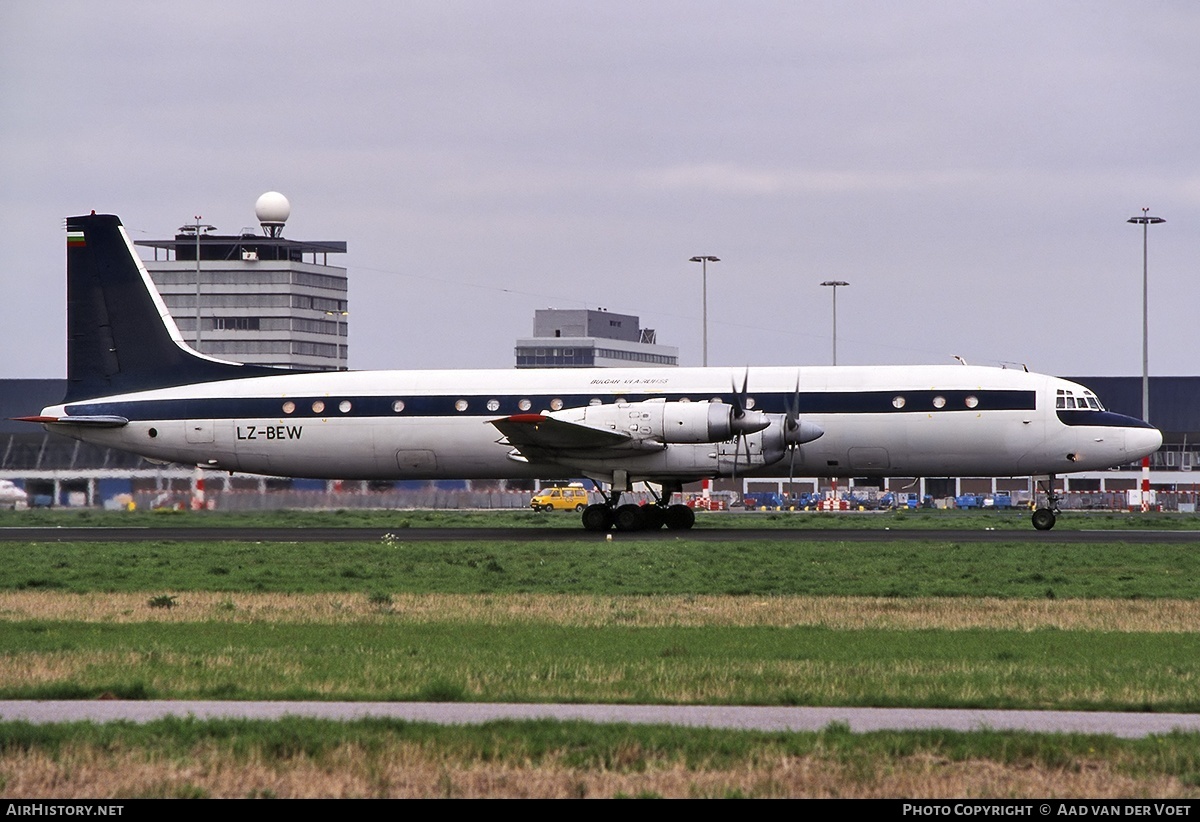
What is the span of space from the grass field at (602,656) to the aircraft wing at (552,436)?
4.57 metres

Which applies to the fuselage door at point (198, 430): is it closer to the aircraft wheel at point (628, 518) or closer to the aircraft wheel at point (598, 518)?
the aircraft wheel at point (598, 518)

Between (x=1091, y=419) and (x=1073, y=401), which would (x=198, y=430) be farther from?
(x=1091, y=419)

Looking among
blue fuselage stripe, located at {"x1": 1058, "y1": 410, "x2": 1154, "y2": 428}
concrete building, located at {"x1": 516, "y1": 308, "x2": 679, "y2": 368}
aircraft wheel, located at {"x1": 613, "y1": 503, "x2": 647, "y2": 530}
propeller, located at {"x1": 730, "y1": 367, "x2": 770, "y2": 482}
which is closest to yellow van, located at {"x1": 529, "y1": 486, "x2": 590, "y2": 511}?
aircraft wheel, located at {"x1": 613, "y1": 503, "x2": 647, "y2": 530}

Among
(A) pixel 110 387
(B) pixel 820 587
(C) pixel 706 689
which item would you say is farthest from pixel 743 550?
(A) pixel 110 387

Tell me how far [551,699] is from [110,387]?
34553 millimetres

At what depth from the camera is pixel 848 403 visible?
39.2 metres

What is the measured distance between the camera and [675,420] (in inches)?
1510

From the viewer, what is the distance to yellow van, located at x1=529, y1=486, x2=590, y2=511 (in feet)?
219

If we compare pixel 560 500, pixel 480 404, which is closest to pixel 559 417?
pixel 480 404

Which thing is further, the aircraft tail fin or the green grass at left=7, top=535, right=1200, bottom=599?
the aircraft tail fin

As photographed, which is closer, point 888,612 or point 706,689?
point 706,689

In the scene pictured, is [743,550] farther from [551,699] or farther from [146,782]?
[146,782]

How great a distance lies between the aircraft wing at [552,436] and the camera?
37.8 metres

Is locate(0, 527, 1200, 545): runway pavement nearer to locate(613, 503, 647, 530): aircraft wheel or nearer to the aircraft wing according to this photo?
locate(613, 503, 647, 530): aircraft wheel
